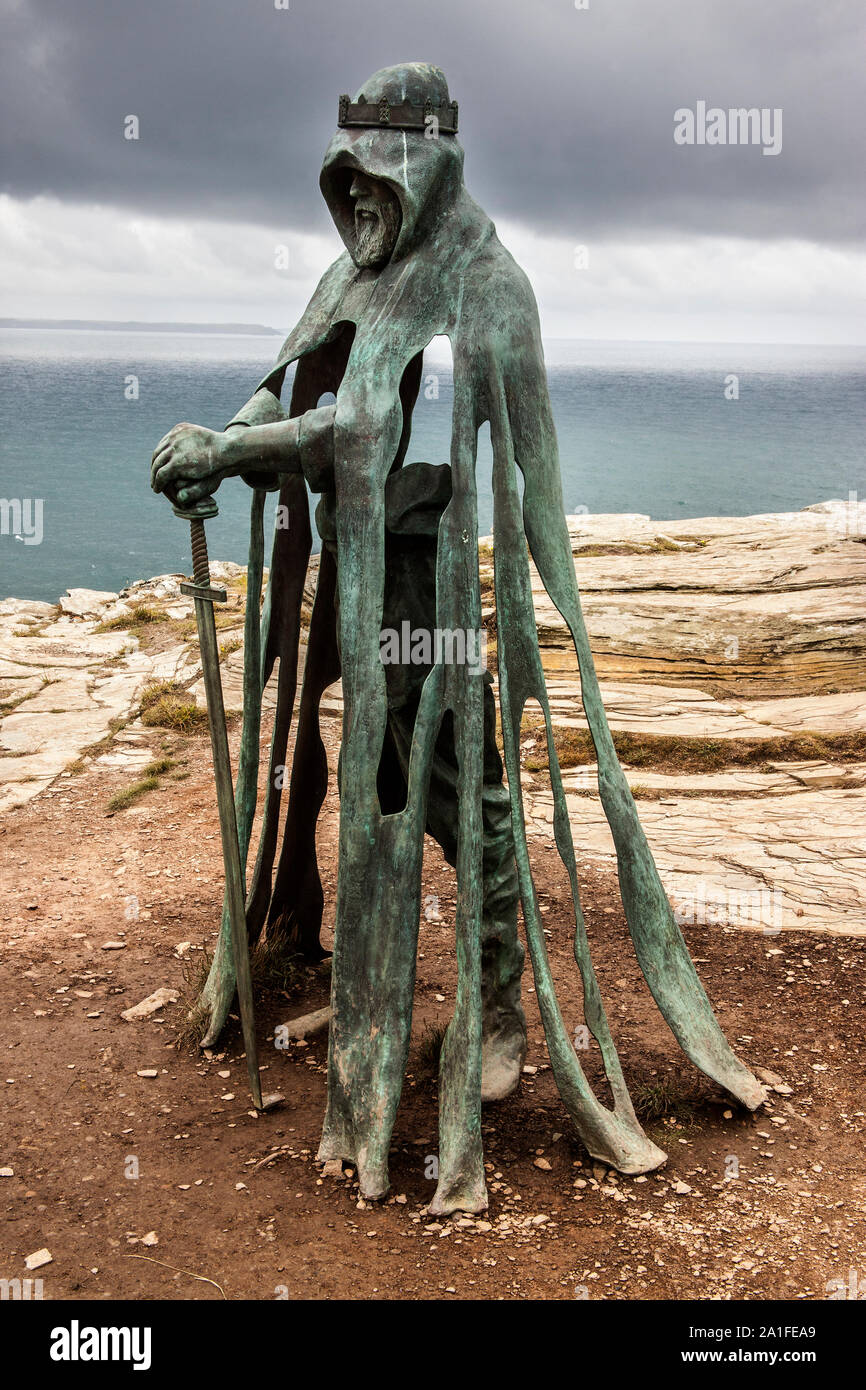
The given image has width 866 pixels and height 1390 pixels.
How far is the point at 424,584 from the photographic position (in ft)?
11.6

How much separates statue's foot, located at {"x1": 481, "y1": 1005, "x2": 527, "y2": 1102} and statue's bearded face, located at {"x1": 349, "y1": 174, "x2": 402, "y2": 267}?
237 cm

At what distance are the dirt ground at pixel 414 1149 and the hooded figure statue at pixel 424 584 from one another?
163mm

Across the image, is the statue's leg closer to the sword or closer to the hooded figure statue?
the hooded figure statue

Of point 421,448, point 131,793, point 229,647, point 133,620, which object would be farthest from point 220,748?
point 421,448

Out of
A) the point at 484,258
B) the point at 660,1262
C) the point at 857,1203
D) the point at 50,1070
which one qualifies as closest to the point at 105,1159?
the point at 50,1070

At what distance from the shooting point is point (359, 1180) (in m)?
3.25

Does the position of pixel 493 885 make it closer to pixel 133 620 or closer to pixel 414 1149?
pixel 414 1149

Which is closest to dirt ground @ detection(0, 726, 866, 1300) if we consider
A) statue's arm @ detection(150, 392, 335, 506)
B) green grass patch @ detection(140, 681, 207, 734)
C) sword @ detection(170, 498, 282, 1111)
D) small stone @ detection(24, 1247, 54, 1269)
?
small stone @ detection(24, 1247, 54, 1269)

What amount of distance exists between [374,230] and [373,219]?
30 mm

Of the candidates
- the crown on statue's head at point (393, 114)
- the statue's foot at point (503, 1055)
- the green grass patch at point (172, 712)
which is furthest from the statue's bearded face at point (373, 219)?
the green grass patch at point (172, 712)

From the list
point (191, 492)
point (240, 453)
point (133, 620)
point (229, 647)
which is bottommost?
point (229, 647)

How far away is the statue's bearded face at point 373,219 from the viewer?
10.8 ft

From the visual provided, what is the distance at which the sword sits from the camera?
3354 mm

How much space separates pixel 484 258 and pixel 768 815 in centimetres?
372
